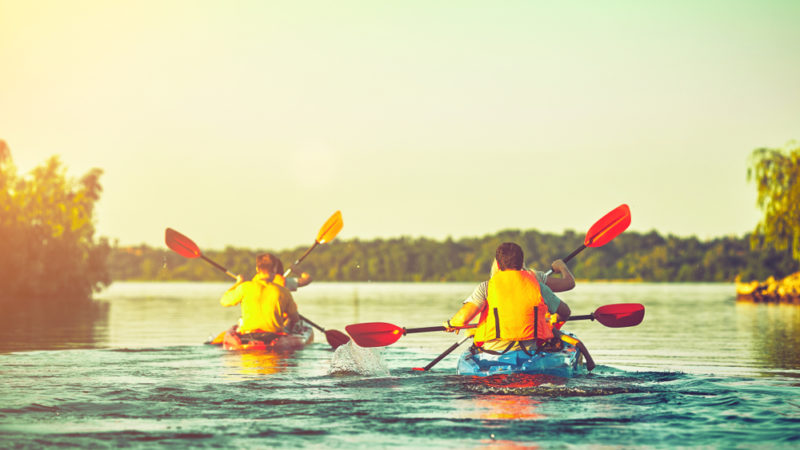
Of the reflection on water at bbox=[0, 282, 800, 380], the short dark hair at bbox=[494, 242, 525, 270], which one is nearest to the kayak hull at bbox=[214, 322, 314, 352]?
the reflection on water at bbox=[0, 282, 800, 380]

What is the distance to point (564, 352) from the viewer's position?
9.27 meters

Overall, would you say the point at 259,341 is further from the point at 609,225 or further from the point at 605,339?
the point at 605,339

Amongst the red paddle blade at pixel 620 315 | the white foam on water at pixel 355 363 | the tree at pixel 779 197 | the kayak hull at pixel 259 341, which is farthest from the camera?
the tree at pixel 779 197

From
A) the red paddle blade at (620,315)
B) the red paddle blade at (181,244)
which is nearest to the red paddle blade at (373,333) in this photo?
the red paddle blade at (620,315)

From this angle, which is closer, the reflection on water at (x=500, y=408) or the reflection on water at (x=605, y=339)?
the reflection on water at (x=500, y=408)

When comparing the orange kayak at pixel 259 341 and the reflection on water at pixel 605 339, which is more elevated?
the orange kayak at pixel 259 341

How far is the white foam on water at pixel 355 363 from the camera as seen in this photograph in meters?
10.5

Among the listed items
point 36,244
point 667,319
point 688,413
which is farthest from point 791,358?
point 36,244

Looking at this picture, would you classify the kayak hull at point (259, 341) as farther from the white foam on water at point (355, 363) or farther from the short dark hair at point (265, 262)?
the white foam on water at point (355, 363)

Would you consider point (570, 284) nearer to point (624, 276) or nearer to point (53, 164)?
point (53, 164)

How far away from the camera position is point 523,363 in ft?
29.3

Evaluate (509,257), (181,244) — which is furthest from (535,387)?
(181,244)

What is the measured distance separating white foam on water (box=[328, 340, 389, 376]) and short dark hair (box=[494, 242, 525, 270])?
2221 mm

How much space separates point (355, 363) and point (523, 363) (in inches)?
98.8
